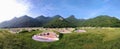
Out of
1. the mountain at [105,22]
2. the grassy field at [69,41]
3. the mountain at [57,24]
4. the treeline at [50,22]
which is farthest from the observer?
the mountain at [105,22]

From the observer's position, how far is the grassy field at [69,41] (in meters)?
25.7

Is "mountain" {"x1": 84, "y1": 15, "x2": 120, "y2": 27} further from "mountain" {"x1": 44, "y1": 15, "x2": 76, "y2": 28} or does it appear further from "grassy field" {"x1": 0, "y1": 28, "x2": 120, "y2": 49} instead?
"grassy field" {"x1": 0, "y1": 28, "x2": 120, "y2": 49}

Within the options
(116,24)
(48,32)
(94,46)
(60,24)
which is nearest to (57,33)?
(48,32)

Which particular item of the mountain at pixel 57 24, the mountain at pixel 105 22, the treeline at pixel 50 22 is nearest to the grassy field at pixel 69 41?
the mountain at pixel 57 24

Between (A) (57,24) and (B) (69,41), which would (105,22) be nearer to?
(A) (57,24)

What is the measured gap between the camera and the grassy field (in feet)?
84.3

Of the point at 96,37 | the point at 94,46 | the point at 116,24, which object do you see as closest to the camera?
A: the point at 94,46

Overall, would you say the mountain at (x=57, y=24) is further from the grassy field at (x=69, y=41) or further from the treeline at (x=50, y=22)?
the grassy field at (x=69, y=41)

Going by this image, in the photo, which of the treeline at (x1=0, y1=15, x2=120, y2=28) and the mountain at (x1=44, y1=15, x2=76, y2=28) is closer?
the mountain at (x1=44, y1=15, x2=76, y2=28)

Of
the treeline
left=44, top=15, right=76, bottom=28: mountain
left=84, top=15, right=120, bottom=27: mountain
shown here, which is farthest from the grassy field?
left=84, top=15, right=120, bottom=27: mountain

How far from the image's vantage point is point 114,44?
1023 inches

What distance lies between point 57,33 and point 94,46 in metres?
4.81

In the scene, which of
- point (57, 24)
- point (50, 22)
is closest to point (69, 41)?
point (57, 24)

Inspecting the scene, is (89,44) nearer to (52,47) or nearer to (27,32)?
(52,47)
